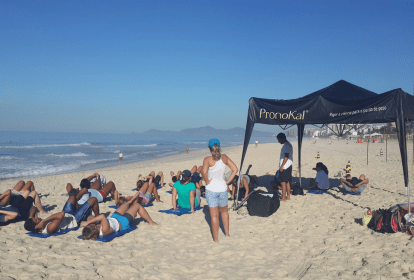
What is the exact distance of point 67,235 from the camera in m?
4.38

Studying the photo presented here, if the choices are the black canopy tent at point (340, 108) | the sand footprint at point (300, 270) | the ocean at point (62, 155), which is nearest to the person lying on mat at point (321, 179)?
the black canopy tent at point (340, 108)

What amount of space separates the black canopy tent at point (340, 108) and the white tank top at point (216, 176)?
247 centimetres

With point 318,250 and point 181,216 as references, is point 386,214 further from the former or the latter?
point 181,216

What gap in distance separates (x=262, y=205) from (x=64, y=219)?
4.00 m

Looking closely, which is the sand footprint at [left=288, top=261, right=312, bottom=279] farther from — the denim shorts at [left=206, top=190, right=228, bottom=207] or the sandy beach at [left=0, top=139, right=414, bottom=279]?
the denim shorts at [left=206, top=190, right=228, bottom=207]

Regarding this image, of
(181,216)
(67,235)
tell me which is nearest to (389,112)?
(181,216)

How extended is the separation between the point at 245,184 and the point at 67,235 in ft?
13.9

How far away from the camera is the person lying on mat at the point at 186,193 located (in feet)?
19.7

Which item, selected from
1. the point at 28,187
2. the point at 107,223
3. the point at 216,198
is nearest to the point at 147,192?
the point at 107,223

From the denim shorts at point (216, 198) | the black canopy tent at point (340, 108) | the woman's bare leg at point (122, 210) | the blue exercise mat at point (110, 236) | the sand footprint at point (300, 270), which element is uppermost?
the black canopy tent at point (340, 108)

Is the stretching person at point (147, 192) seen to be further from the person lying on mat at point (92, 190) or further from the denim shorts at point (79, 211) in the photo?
the denim shorts at point (79, 211)

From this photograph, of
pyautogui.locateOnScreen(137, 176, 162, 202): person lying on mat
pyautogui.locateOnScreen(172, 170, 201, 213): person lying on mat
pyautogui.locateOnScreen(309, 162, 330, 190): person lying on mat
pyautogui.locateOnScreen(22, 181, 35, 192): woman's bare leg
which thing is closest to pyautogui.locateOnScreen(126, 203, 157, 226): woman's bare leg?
pyautogui.locateOnScreen(172, 170, 201, 213): person lying on mat

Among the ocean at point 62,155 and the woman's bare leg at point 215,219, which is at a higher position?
the woman's bare leg at point 215,219

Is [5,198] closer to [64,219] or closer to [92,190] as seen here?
[64,219]
